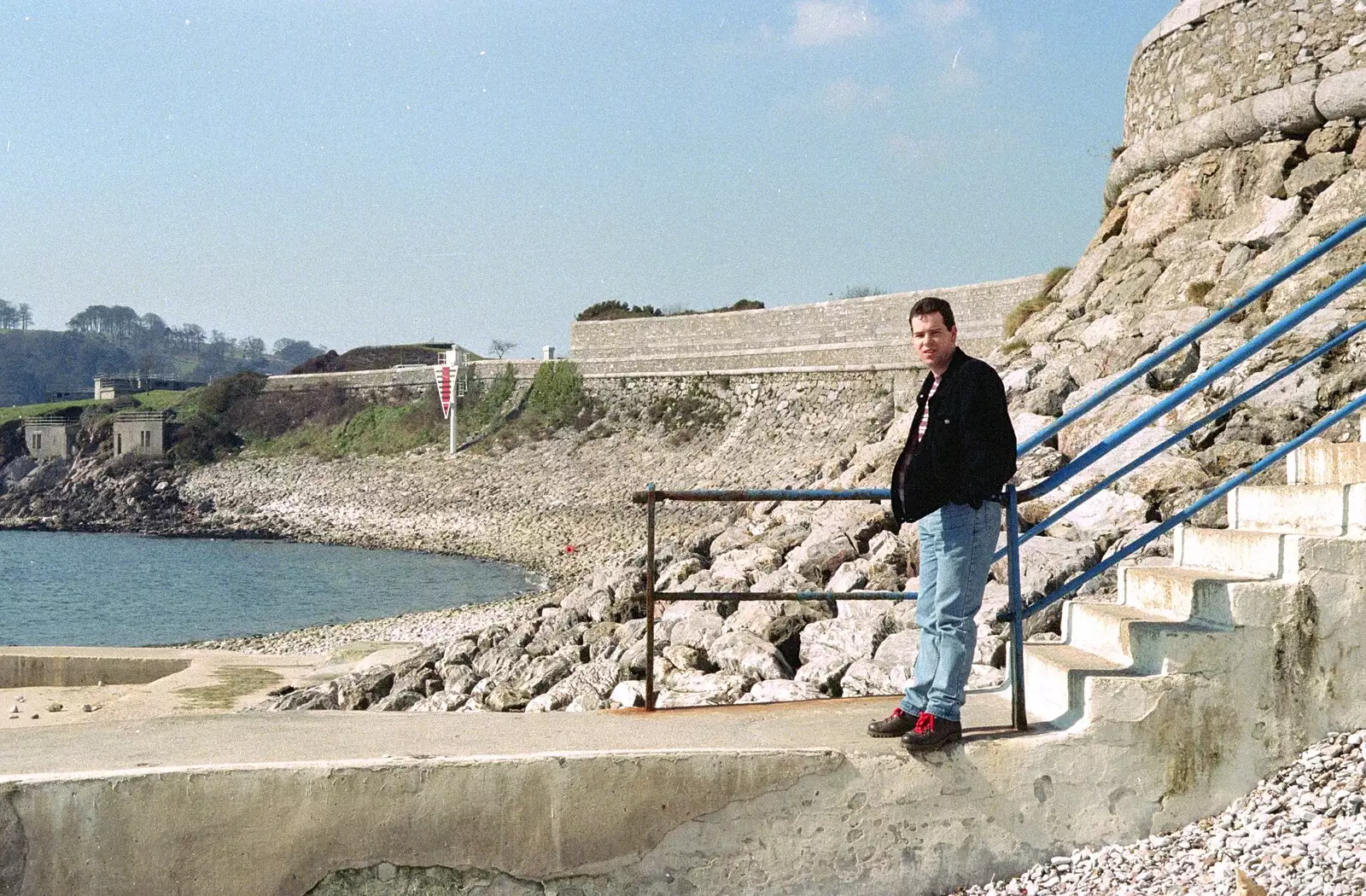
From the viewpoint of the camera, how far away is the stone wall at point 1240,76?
11133 millimetres

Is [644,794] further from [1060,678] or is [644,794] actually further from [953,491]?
[1060,678]

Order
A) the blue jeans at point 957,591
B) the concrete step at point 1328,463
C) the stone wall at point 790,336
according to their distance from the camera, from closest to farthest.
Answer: the blue jeans at point 957,591, the concrete step at point 1328,463, the stone wall at point 790,336

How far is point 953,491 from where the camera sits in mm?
3932

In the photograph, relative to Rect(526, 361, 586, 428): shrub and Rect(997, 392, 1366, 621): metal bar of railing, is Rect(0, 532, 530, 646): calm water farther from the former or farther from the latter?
Rect(997, 392, 1366, 621): metal bar of railing

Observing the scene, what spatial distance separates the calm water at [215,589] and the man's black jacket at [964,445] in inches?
749

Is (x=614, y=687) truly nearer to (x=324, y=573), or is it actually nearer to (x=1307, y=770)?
(x=1307, y=770)

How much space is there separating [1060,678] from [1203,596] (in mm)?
569

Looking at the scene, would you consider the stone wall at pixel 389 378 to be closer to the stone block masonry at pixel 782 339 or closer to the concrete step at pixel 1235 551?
the stone block masonry at pixel 782 339

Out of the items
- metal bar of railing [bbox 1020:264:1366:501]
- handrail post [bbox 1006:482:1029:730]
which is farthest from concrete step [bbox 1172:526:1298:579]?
handrail post [bbox 1006:482:1029:730]

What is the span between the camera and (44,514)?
56125 millimetres

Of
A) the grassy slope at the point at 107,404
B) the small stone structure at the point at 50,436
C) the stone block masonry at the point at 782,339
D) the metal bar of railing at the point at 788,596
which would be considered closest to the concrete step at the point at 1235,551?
the metal bar of railing at the point at 788,596

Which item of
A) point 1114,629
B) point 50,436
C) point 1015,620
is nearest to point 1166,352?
point 1114,629

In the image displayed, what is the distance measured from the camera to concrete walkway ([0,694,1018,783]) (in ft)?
12.5

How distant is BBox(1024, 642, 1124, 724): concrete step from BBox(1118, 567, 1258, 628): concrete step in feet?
1.03
